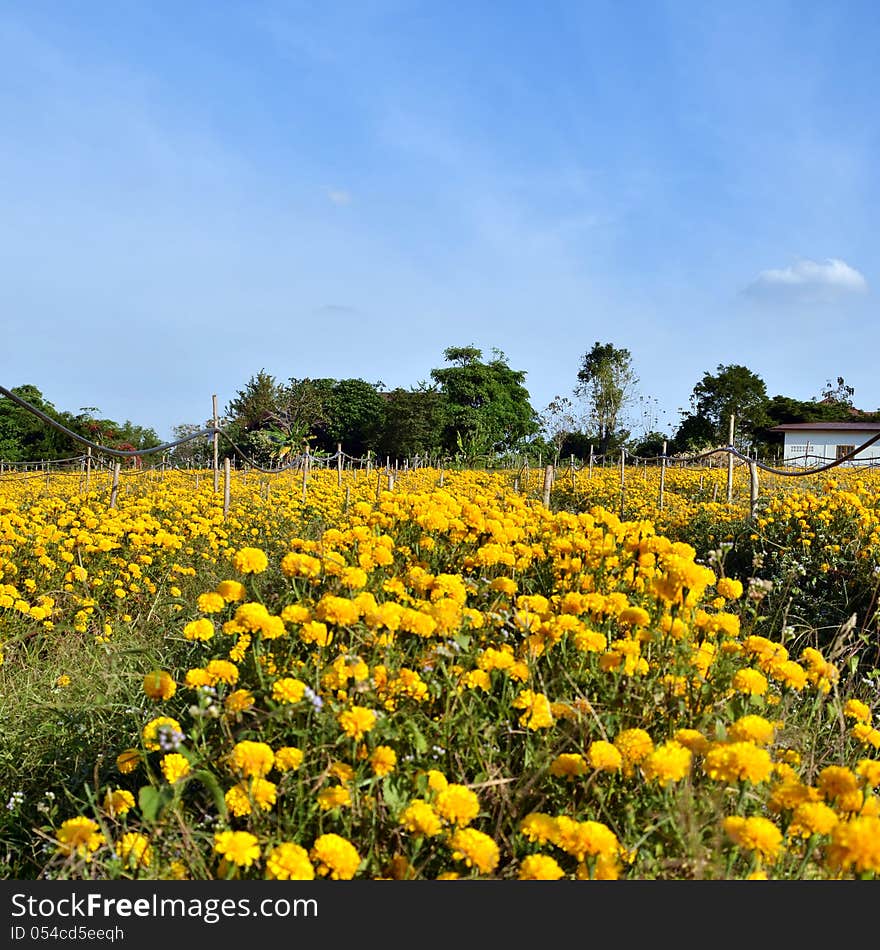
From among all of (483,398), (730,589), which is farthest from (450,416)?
(730,589)

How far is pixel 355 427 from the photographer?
153 ft

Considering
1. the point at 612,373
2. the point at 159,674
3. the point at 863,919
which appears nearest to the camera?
the point at 863,919

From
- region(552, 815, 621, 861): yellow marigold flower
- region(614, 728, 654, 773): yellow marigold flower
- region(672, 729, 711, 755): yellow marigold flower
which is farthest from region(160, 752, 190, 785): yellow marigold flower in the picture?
region(672, 729, 711, 755): yellow marigold flower

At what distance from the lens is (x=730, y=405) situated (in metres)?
43.6

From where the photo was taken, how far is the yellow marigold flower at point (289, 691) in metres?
1.72

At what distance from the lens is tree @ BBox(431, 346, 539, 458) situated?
4431 centimetres

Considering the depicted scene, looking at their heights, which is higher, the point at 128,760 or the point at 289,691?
the point at 289,691

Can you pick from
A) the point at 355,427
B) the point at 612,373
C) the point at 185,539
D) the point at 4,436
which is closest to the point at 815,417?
the point at 612,373

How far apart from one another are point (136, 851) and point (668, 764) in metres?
1.20

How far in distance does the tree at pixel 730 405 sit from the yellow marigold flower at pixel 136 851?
44207 mm

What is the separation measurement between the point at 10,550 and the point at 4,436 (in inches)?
1274

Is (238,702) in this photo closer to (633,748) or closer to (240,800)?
(240,800)

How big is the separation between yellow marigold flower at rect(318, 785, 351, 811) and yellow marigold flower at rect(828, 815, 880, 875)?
0.95 m

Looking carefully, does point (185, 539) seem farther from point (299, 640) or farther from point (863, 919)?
point (863, 919)
